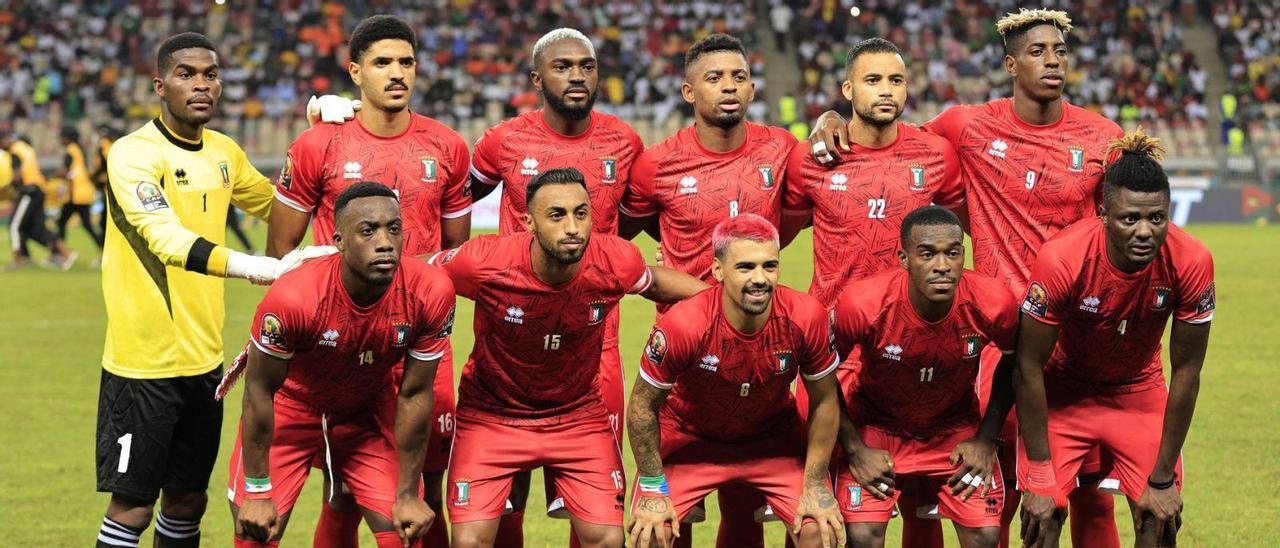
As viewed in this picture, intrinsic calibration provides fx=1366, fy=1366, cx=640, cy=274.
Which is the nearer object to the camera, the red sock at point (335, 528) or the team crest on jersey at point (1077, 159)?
the red sock at point (335, 528)

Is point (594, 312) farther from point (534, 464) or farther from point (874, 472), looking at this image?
point (874, 472)

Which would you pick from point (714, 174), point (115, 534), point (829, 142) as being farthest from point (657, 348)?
point (115, 534)

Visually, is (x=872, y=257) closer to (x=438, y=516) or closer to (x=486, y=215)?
(x=438, y=516)

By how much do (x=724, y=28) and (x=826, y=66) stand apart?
326 centimetres

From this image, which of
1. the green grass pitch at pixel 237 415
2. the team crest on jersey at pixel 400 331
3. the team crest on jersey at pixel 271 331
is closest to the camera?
the team crest on jersey at pixel 271 331

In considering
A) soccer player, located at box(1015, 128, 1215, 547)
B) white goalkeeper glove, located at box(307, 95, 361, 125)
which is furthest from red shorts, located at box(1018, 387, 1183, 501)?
white goalkeeper glove, located at box(307, 95, 361, 125)

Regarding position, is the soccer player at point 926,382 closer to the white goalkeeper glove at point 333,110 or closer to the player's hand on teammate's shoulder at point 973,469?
the player's hand on teammate's shoulder at point 973,469

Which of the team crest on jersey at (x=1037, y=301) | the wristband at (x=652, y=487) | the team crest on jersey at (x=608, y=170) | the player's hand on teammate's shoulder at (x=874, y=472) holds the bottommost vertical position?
the wristband at (x=652, y=487)

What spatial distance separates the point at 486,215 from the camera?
1044 inches

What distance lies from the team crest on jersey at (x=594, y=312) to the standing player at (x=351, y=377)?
2.29 feet

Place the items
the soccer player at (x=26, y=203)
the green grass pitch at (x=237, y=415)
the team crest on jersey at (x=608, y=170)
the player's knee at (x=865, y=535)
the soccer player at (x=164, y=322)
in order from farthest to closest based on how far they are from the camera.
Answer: the soccer player at (x=26, y=203), the green grass pitch at (x=237, y=415), the team crest on jersey at (x=608, y=170), the soccer player at (x=164, y=322), the player's knee at (x=865, y=535)

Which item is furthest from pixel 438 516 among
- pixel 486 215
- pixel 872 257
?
pixel 486 215

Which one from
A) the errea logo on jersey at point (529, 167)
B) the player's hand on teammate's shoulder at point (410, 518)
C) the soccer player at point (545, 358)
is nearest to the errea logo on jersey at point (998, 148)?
the soccer player at point (545, 358)

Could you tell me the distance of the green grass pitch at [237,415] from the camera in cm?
875
